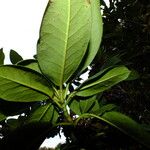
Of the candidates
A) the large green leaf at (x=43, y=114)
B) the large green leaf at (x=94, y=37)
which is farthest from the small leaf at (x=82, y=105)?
the large green leaf at (x=94, y=37)

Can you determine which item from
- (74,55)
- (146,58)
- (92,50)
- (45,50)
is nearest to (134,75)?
(92,50)

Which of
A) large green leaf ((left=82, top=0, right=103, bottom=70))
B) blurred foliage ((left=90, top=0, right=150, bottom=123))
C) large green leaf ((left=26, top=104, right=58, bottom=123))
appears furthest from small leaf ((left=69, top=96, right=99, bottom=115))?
blurred foliage ((left=90, top=0, right=150, bottom=123))

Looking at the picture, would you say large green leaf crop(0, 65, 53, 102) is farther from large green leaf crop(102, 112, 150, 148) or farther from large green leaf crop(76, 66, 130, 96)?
large green leaf crop(102, 112, 150, 148)

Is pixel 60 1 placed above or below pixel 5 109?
above

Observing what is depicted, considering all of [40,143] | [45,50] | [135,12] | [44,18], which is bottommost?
[40,143]

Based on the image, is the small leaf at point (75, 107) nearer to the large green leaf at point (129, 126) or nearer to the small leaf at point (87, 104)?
the small leaf at point (87, 104)

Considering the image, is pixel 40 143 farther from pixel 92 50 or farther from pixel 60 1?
pixel 60 1

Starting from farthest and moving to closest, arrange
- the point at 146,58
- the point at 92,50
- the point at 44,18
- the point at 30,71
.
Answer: the point at 146,58 < the point at 92,50 < the point at 30,71 < the point at 44,18
